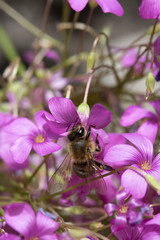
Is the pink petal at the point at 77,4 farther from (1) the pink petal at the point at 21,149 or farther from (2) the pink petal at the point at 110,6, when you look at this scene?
(1) the pink petal at the point at 21,149

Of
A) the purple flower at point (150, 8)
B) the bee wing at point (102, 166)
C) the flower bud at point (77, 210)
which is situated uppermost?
the purple flower at point (150, 8)

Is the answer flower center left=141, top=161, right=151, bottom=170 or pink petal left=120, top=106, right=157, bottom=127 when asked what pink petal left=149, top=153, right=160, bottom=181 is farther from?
pink petal left=120, top=106, right=157, bottom=127

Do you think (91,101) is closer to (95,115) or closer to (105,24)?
(95,115)

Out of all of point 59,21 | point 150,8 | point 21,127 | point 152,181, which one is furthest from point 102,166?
point 59,21

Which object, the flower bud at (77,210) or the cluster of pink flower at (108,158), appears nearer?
the cluster of pink flower at (108,158)

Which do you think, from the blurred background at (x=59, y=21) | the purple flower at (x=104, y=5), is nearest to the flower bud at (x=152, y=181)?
the purple flower at (x=104, y=5)

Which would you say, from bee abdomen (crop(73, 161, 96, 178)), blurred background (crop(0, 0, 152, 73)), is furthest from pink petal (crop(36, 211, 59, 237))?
blurred background (crop(0, 0, 152, 73))

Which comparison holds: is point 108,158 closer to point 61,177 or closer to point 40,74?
point 61,177
